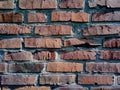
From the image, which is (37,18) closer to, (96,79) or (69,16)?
(69,16)

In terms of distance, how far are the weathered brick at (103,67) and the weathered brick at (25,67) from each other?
0.23 metres

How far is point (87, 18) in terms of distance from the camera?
1.19m

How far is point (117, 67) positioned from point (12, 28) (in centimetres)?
54

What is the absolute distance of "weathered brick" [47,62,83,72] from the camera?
1.19 meters

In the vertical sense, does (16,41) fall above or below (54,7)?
below

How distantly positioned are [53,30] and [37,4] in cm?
15

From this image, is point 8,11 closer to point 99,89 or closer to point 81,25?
point 81,25

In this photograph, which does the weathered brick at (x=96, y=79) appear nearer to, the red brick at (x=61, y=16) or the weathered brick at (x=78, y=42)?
the weathered brick at (x=78, y=42)

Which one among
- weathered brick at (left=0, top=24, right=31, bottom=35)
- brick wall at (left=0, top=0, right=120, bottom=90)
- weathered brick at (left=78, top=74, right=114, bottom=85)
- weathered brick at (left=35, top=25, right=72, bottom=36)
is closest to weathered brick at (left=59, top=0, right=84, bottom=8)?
brick wall at (left=0, top=0, right=120, bottom=90)

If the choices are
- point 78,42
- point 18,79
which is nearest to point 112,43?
point 78,42

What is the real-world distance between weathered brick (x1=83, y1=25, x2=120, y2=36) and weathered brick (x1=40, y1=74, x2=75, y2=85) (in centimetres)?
23

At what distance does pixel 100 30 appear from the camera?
3.87 ft

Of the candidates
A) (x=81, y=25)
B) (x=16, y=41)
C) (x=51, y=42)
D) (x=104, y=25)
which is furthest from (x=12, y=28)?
(x=104, y=25)

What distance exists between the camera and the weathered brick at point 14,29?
1198mm
